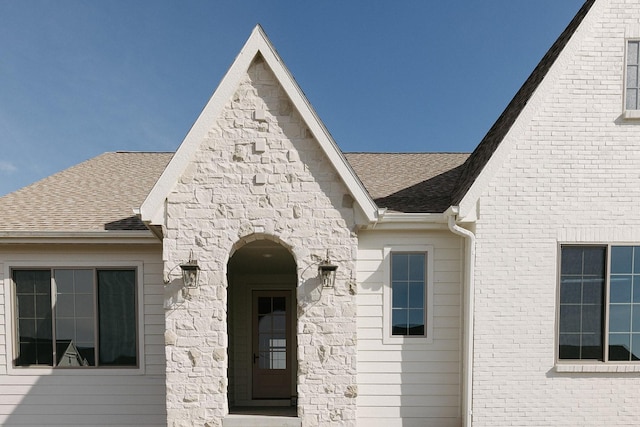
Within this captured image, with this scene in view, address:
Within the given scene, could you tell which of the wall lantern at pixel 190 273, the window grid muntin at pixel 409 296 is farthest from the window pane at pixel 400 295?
the wall lantern at pixel 190 273

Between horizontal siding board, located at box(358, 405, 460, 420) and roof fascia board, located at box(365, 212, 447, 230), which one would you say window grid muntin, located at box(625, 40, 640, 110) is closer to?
roof fascia board, located at box(365, 212, 447, 230)

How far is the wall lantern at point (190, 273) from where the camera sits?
480 cm

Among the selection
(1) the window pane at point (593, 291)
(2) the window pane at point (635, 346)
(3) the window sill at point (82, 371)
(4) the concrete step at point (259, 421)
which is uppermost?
(1) the window pane at point (593, 291)

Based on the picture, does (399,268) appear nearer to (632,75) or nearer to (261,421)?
(261,421)

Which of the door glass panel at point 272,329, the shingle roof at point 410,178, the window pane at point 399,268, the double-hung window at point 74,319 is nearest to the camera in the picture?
the window pane at point 399,268

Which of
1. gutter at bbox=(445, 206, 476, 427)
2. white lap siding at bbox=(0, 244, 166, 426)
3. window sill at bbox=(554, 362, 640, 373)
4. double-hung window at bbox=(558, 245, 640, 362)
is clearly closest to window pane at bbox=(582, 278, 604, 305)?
double-hung window at bbox=(558, 245, 640, 362)

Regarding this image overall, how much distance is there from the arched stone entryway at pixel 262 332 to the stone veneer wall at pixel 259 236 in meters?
2.47

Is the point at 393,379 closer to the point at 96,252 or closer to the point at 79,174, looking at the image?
the point at 96,252

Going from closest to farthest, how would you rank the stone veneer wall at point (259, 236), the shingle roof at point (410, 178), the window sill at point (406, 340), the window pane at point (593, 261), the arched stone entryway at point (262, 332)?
the stone veneer wall at point (259, 236)
the window pane at point (593, 261)
the window sill at point (406, 340)
the shingle roof at point (410, 178)
the arched stone entryway at point (262, 332)

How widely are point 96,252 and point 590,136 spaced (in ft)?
28.8

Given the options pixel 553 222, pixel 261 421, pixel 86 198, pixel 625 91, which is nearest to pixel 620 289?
pixel 553 222

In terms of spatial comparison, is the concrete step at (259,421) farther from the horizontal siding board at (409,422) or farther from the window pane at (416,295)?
the window pane at (416,295)

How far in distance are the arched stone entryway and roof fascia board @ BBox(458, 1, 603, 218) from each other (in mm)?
4320

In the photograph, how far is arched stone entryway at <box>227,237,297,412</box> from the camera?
755 cm
